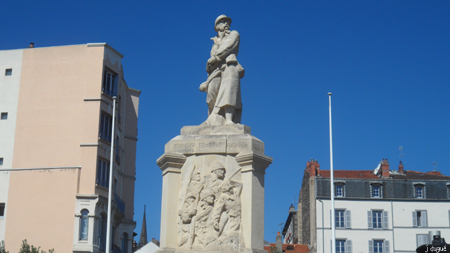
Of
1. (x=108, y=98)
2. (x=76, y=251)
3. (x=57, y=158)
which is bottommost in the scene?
(x=76, y=251)

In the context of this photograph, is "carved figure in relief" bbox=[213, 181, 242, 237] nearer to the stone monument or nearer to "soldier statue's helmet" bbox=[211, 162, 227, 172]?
the stone monument

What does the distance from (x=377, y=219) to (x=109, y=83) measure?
111 ft

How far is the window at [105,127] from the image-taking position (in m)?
45.5

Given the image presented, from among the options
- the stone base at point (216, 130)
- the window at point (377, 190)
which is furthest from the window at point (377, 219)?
the stone base at point (216, 130)

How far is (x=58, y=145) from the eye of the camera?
45156 millimetres

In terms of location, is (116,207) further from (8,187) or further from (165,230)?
(165,230)

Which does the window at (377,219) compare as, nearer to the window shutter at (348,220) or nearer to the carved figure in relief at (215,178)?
the window shutter at (348,220)

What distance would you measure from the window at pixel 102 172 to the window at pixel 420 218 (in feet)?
116

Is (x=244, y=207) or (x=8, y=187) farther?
(x=8, y=187)

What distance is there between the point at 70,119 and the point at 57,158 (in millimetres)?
2757

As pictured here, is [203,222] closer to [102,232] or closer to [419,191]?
[102,232]

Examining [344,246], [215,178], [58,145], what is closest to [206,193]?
[215,178]

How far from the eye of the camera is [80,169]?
4419cm

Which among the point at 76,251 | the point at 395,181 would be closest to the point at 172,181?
the point at 76,251
